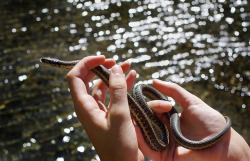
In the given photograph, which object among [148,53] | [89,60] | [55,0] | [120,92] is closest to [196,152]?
[120,92]

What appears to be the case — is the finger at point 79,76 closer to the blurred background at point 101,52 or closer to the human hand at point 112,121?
the human hand at point 112,121

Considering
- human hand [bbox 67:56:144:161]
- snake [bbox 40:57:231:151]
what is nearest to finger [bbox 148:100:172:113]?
snake [bbox 40:57:231:151]

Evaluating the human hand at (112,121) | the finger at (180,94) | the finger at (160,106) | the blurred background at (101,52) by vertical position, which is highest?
the human hand at (112,121)

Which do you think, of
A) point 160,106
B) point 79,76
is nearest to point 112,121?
point 79,76

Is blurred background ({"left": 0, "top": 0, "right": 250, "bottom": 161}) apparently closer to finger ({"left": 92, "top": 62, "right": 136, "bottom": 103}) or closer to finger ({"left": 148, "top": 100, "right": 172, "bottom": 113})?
finger ({"left": 92, "top": 62, "right": 136, "bottom": 103})

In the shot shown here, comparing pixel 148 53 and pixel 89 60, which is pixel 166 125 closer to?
pixel 89 60

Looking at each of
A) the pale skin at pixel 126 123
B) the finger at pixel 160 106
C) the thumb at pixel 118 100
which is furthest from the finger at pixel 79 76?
the finger at pixel 160 106
